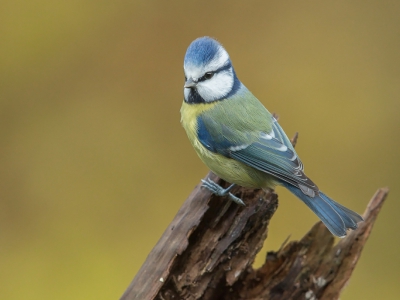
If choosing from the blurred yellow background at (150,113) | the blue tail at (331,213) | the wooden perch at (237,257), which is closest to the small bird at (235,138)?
the blue tail at (331,213)

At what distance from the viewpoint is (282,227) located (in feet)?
10.4

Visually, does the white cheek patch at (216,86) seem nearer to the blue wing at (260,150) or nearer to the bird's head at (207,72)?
the bird's head at (207,72)

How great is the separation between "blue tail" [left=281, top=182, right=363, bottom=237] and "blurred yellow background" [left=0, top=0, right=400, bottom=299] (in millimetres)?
1101

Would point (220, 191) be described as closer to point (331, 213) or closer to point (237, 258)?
point (237, 258)

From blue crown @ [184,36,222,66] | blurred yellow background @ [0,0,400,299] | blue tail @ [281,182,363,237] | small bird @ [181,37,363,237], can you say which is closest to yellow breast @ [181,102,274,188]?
small bird @ [181,37,363,237]

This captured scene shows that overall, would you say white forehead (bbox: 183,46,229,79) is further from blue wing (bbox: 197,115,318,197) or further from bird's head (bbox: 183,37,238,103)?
blue wing (bbox: 197,115,318,197)

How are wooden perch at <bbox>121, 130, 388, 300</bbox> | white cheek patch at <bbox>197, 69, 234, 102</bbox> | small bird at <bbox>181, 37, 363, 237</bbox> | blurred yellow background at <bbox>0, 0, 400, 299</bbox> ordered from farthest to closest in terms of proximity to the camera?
blurred yellow background at <bbox>0, 0, 400, 299</bbox> < white cheek patch at <bbox>197, 69, 234, 102</bbox> < small bird at <bbox>181, 37, 363, 237</bbox> < wooden perch at <bbox>121, 130, 388, 300</bbox>

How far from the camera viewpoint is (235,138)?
6.86ft

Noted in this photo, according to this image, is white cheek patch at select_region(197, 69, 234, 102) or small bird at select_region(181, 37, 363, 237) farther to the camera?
white cheek patch at select_region(197, 69, 234, 102)

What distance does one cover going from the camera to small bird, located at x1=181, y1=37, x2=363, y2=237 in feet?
6.62

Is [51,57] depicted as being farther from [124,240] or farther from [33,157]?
[124,240]

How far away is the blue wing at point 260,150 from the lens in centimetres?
203

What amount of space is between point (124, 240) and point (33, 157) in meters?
0.87

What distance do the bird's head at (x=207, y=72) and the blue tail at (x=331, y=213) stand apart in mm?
505
